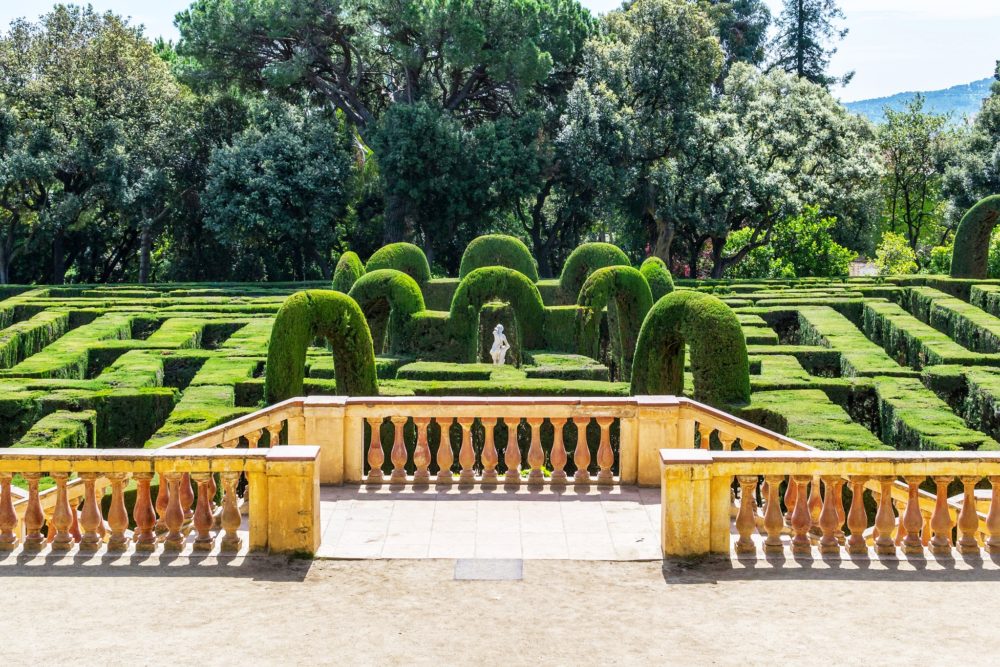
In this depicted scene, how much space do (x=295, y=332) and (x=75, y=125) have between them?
32291mm

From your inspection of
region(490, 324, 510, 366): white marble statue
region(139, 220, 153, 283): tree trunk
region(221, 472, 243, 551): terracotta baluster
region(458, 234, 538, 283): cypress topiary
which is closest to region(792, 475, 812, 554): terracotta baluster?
region(221, 472, 243, 551): terracotta baluster

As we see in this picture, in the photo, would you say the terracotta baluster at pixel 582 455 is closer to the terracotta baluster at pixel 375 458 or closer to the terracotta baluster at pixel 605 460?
the terracotta baluster at pixel 605 460

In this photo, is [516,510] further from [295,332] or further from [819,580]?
[295,332]

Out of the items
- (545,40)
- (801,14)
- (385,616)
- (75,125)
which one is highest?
(801,14)

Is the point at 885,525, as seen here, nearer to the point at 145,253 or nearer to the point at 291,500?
the point at 291,500

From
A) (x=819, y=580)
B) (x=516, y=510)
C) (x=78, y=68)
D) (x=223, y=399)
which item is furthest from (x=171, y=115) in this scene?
(x=819, y=580)

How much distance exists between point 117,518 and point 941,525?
6.48 metres

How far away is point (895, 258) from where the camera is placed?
46.8 metres

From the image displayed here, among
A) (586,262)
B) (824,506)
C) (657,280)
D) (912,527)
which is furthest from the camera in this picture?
(586,262)

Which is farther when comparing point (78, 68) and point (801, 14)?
point (801, 14)

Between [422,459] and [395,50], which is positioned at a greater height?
[395,50]

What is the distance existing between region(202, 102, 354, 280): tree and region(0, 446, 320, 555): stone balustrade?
35.6 metres

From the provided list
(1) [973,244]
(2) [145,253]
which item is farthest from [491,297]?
(2) [145,253]

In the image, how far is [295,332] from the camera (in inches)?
603
